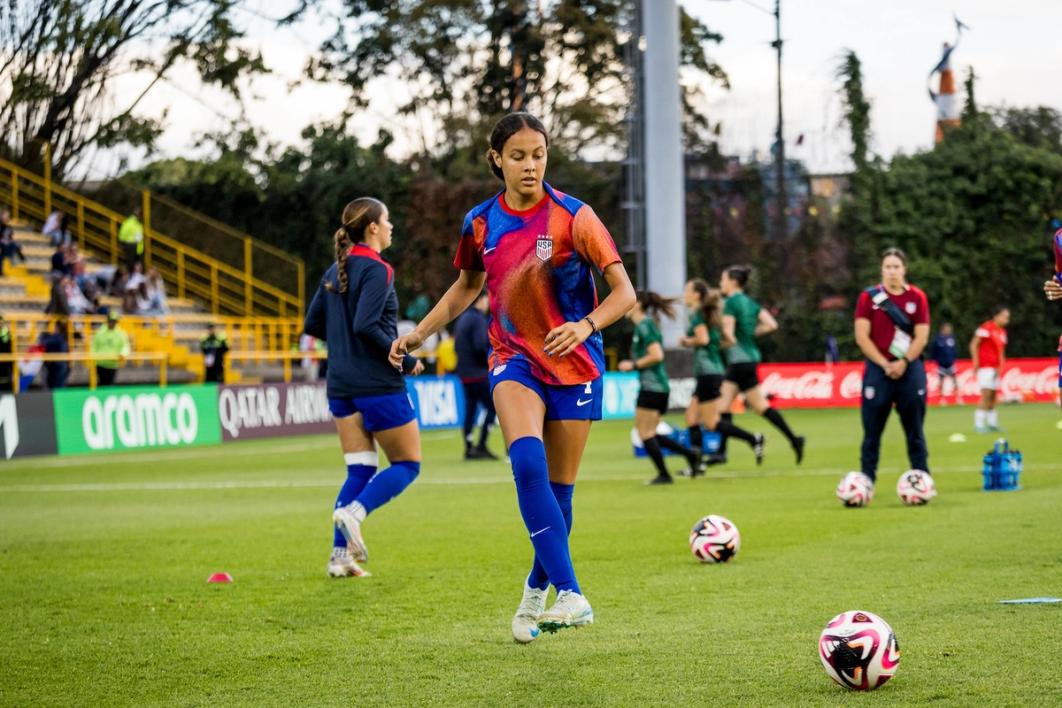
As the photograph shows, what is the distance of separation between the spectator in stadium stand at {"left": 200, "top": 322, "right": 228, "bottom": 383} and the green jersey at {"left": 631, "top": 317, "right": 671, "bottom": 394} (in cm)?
1607

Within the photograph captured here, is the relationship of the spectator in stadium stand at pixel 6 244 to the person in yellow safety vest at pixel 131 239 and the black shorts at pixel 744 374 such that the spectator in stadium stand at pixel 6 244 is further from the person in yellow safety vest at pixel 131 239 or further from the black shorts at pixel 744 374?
the black shorts at pixel 744 374

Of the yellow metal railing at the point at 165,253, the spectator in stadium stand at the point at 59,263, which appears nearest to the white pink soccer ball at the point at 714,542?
the spectator in stadium stand at the point at 59,263

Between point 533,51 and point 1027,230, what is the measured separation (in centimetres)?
1553

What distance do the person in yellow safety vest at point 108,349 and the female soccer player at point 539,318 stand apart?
2097cm

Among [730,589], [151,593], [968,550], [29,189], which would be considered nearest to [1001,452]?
[968,550]

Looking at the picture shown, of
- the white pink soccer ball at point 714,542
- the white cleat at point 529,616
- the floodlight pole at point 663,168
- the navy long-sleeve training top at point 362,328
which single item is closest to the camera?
the white cleat at point 529,616

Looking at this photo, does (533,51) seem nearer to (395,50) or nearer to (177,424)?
(395,50)

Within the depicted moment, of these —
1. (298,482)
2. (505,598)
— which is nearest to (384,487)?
(505,598)

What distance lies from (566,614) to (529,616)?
415 millimetres

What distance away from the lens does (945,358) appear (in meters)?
38.4

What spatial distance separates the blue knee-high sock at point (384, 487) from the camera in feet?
29.2

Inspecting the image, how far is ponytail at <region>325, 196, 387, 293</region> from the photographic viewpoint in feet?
29.1

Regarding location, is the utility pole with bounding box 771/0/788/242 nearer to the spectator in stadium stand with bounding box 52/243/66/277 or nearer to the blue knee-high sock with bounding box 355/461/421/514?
the spectator in stadium stand with bounding box 52/243/66/277

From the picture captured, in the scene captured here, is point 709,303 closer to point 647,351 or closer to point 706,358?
point 706,358
